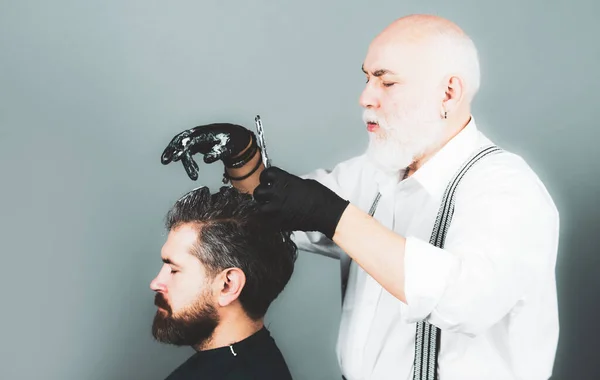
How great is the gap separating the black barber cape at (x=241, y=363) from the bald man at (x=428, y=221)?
188 millimetres

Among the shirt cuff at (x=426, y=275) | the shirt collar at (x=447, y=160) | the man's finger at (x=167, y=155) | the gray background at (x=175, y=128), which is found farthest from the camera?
the gray background at (x=175, y=128)

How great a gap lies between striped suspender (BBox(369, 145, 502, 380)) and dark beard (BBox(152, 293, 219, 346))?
47cm

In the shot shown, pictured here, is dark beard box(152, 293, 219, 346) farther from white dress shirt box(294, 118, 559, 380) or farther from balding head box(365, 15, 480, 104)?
balding head box(365, 15, 480, 104)

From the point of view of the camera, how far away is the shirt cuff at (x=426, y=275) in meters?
1.15

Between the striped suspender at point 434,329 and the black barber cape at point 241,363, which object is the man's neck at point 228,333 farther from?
the striped suspender at point 434,329

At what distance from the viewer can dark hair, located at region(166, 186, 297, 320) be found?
61.6 inches

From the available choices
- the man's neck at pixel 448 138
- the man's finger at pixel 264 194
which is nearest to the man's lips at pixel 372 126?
the man's neck at pixel 448 138

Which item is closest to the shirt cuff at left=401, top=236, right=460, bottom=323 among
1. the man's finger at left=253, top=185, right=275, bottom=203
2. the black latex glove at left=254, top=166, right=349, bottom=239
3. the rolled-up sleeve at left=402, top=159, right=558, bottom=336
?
the rolled-up sleeve at left=402, top=159, right=558, bottom=336

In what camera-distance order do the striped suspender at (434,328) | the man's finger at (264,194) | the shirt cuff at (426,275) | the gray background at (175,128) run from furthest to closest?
the gray background at (175,128) < the striped suspender at (434,328) < the man's finger at (264,194) < the shirt cuff at (426,275)

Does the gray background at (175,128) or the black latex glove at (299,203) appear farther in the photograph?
the gray background at (175,128)

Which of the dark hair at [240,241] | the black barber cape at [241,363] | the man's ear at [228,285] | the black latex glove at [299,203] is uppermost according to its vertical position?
the black latex glove at [299,203]

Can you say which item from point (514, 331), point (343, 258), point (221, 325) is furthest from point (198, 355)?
point (514, 331)

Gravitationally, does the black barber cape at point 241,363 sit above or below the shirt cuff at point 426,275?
below

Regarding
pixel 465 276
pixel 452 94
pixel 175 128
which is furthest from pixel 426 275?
pixel 175 128
